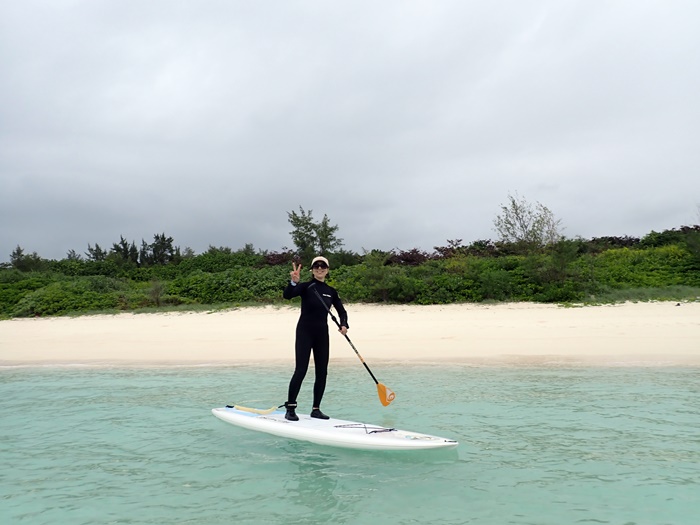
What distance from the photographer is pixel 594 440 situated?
601cm

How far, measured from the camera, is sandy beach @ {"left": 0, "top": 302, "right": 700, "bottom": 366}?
39.0 ft

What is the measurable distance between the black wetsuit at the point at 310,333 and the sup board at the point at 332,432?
37 cm

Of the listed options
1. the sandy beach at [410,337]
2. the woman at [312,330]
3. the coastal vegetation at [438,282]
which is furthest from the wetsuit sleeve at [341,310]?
the coastal vegetation at [438,282]

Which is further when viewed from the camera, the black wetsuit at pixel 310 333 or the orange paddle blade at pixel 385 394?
the orange paddle blade at pixel 385 394

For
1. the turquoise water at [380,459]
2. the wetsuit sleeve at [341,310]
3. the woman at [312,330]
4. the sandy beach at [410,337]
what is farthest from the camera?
the sandy beach at [410,337]

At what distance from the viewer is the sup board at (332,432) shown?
560 centimetres

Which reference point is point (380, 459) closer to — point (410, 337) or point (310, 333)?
point (310, 333)

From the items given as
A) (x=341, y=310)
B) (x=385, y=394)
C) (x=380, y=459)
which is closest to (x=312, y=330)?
(x=341, y=310)

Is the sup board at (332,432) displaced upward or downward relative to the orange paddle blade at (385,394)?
downward

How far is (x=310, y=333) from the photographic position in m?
6.82

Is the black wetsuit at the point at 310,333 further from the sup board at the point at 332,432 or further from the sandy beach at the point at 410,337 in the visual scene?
the sandy beach at the point at 410,337

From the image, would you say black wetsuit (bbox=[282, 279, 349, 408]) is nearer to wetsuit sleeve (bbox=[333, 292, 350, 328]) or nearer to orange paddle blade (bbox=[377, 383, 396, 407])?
wetsuit sleeve (bbox=[333, 292, 350, 328])

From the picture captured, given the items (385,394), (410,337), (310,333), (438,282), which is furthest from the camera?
(438,282)

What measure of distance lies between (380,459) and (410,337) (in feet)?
27.7
